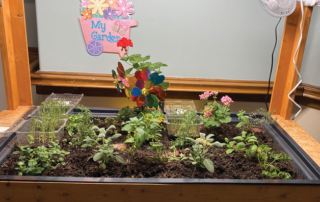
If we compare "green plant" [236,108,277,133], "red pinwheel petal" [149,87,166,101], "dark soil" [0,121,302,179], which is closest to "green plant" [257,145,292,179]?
"dark soil" [0,121,302,179]

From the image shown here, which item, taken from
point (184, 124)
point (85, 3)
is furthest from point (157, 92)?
point (85, 3)

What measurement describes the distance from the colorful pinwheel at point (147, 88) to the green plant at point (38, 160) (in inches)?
22.2

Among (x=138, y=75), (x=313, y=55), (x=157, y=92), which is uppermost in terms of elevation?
(x=313, y=55)

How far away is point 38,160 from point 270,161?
1228mm

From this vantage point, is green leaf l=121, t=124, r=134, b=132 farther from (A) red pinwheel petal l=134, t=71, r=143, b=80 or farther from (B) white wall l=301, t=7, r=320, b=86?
(B) white wall l=301, t=7, r=320, b=86

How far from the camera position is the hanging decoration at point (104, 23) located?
206 centimetres

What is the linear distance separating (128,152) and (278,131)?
39.2 inches

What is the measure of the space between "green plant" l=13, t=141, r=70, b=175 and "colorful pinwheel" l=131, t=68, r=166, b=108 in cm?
56

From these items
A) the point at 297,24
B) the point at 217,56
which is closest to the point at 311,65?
the point at 297,24

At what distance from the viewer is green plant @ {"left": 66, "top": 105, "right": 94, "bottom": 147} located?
5.04ft

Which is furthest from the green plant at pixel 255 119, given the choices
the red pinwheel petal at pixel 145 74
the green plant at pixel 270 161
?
the red pinwheel petal at pixel 145 74

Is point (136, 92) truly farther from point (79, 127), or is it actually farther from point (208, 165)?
point (208, 165)

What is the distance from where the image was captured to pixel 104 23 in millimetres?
2115

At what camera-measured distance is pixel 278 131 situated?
1739mm
